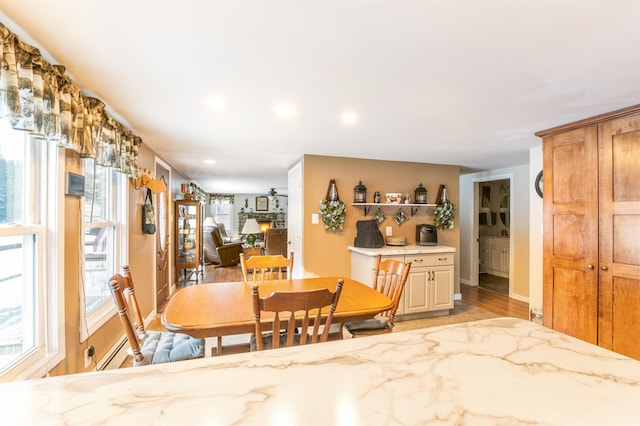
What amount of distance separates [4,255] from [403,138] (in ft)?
10.3

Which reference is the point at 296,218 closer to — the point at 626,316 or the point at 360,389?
the point at 626,316

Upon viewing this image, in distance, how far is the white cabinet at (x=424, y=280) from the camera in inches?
145

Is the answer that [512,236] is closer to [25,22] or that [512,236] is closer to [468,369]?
[468,369]

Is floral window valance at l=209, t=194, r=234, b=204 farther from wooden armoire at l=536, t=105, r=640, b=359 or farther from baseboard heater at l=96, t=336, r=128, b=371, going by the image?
wooden armoire at l=536, t=105, r=640, b=359

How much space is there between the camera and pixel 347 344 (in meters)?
0.95

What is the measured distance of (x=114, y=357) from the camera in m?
2.58

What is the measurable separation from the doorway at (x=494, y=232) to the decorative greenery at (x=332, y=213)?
134 inches

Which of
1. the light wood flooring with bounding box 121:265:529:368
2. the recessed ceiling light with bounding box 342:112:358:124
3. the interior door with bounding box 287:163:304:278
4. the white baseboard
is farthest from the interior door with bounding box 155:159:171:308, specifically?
the recessed ceiling light with bounding box 342:112:358:124

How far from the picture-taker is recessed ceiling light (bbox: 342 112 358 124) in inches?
95.3

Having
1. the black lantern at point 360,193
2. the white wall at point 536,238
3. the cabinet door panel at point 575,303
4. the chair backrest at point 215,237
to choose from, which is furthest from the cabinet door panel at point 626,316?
the chair backrest at point 215,237

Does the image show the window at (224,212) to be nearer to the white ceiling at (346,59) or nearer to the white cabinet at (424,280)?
the white cabinet at (424,280)

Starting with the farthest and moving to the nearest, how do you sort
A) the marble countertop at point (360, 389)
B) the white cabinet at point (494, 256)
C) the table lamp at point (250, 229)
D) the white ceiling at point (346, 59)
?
the table lamp at point (250, 229) < the white cabinet at point (494, 256) < the white ceiling at point (346, 59) < the marble countertop at point (360, 389)

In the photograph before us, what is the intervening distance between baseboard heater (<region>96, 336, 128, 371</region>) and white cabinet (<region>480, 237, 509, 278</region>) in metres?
6.44

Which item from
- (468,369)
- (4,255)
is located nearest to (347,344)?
(468,369)
